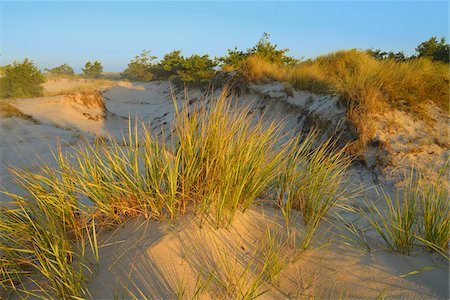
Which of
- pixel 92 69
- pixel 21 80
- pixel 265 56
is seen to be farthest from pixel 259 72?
pixel 92 69

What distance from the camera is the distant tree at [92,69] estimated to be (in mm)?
34844

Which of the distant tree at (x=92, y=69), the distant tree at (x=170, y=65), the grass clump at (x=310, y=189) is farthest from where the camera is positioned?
the distant tree at (x=92, y=69)

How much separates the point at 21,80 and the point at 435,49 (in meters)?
17.1

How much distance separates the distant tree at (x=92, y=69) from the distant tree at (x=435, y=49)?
1270 inches

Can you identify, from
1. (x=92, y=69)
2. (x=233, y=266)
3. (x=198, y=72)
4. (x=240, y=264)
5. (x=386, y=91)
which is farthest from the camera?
(x=92, y=69)

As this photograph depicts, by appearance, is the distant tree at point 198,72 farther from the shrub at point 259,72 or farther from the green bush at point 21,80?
the green bush at point 21,80

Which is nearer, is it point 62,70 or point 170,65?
point 170,65

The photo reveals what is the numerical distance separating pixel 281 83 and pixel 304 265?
303 inches

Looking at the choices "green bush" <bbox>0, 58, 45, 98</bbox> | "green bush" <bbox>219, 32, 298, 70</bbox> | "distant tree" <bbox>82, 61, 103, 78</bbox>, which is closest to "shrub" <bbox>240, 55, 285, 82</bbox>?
"green bush" <bbox>219, 32, 298, 70</bbox>

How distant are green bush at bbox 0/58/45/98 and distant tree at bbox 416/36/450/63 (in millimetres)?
15791

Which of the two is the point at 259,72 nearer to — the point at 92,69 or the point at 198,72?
the point at 198,72

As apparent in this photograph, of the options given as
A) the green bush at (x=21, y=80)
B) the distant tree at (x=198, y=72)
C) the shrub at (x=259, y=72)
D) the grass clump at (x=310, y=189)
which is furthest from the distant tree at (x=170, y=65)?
the grass clump at (x=310, y=189)

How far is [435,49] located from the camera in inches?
412

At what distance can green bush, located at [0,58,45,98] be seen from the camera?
14.7 metres
